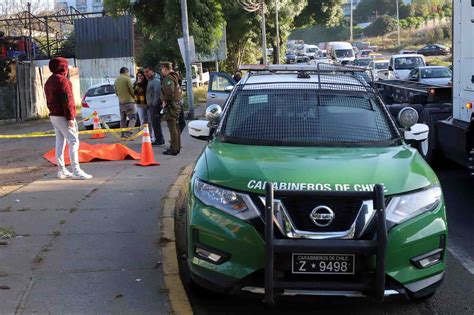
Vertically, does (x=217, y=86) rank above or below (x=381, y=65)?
below

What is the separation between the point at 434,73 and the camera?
2170 centimetres

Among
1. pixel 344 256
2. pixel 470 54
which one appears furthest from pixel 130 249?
pixel 470 54

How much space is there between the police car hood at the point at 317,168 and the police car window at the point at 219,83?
44.7 feet

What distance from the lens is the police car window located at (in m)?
18.3

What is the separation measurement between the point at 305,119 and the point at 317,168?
3.96 ft

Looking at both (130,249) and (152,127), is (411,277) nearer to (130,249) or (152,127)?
(130,249)

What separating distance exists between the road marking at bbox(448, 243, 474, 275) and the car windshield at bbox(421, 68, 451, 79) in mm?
16331

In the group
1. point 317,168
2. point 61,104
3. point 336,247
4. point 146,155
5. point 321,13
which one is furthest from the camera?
point 321,13

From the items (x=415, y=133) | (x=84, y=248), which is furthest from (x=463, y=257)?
(x=84, y=248)

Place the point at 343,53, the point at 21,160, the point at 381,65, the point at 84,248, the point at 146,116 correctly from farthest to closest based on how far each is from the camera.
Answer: the point at 343,53
the point at 381,65
the point at 146,116
the point at 21,160
the point at 84,248

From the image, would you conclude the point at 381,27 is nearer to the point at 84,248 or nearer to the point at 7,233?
the point at 7,233

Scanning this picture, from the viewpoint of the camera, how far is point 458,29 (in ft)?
27.5

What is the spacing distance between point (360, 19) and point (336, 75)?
124697mm

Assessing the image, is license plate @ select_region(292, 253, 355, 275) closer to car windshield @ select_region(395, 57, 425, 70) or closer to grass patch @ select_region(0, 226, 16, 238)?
grass patch @ select_region(0, 226, 16, 238)
